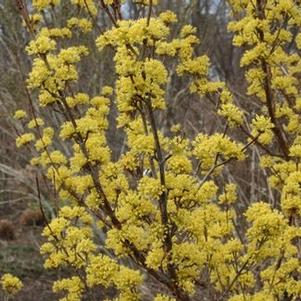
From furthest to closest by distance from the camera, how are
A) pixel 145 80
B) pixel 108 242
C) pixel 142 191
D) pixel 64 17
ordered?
1. pixel 64 17
2. pixel 108 242
3. pixel 142 191
4. pixel 145 80

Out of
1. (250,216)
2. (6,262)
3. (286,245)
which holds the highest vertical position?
(250,216)

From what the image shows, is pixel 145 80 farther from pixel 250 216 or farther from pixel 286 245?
pixel 286 245

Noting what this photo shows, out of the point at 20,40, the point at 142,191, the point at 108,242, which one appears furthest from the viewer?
the point at 20,40

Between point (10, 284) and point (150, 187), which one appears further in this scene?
point (10, 284)

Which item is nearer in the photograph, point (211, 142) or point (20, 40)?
point (211, 142)

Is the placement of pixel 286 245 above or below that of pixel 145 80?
below

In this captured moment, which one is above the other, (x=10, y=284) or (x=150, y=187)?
(x=150, y=187)

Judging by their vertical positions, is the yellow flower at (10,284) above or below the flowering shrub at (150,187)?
below

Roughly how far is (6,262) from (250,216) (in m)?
7.40

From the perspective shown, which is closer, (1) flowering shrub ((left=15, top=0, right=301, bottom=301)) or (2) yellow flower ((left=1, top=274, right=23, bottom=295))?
(1) flowering shrub ((left=15, top=0, right=301, bottom=301))

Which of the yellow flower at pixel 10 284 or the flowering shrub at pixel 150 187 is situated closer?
the flowering shrub at pixel 150 187

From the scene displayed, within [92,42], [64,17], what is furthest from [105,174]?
[92,42]

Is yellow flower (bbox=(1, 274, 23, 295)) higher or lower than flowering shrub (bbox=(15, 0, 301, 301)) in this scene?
lower

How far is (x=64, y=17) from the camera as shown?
7.61 meters
